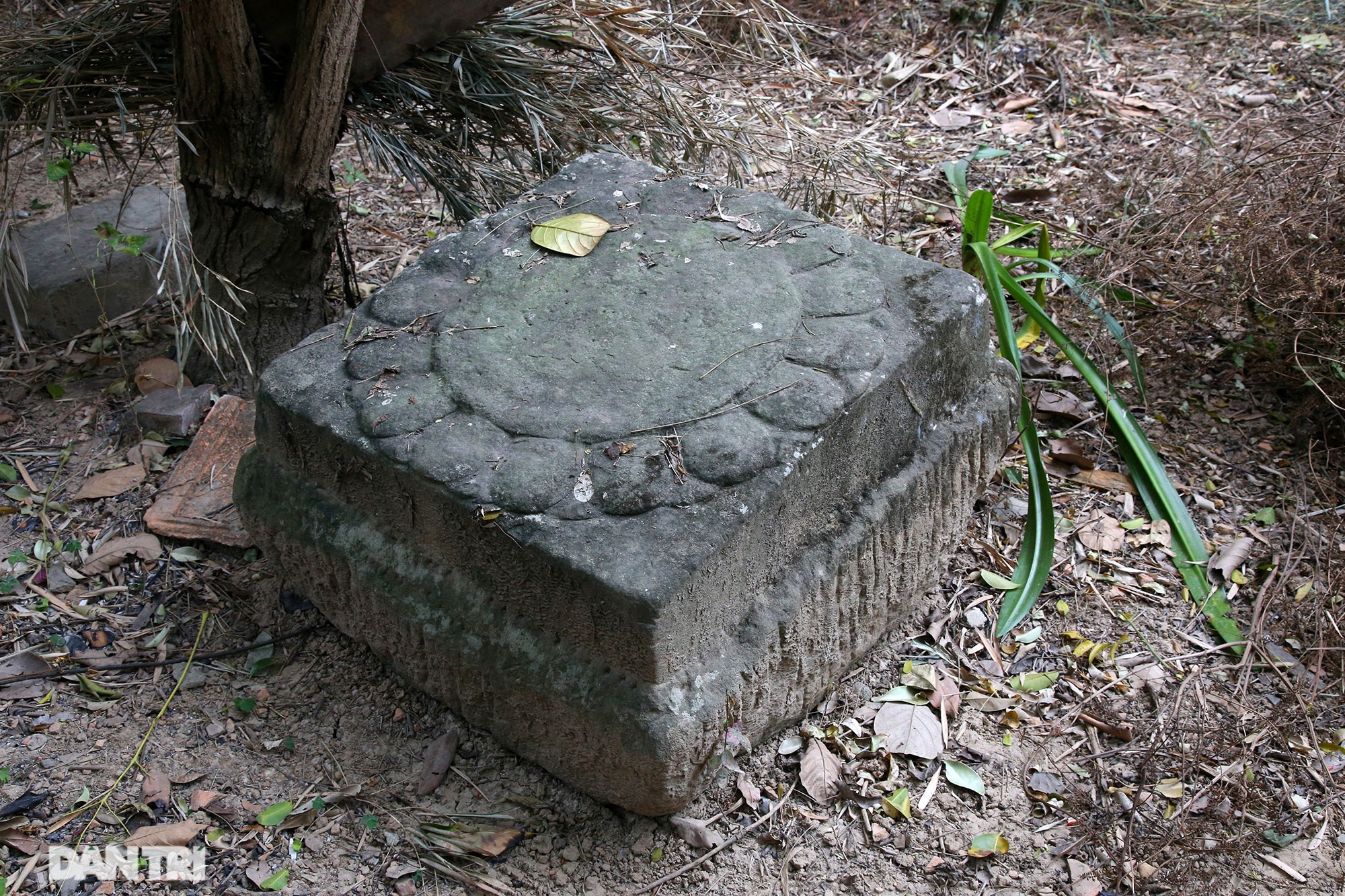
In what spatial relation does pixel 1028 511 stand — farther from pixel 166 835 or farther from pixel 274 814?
pixel 166 835

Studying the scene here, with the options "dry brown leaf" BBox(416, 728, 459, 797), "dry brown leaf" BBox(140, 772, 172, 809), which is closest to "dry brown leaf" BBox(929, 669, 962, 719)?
"dry brown leaf" BBox(416, 728, 459, 797)

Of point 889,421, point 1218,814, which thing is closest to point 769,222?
point 889,421

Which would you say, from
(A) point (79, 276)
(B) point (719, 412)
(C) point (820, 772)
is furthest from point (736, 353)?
(A) point (79, 276)

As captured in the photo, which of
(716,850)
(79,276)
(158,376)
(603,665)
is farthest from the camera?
(79,276)

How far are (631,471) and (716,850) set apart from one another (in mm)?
560

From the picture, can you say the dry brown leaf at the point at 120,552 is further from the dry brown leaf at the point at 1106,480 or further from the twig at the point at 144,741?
the dry brown leaf at the point at 1106,480

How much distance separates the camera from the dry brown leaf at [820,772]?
1.55 meters

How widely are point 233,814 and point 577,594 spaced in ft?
2.05

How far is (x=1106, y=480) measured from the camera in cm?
214

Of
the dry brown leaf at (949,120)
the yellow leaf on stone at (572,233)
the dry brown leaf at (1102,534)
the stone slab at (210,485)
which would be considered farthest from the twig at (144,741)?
the dry brown leaf at (949,120)

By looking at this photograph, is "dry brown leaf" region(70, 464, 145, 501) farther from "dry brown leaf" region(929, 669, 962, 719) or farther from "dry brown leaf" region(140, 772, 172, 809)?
"dry brown leaf" region(929, 669, 962, 719)

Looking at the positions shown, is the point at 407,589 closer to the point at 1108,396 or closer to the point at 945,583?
the point at 945,583

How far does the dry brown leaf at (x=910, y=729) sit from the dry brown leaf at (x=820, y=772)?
3.7 inches

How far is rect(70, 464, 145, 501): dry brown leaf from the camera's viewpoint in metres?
1.99
